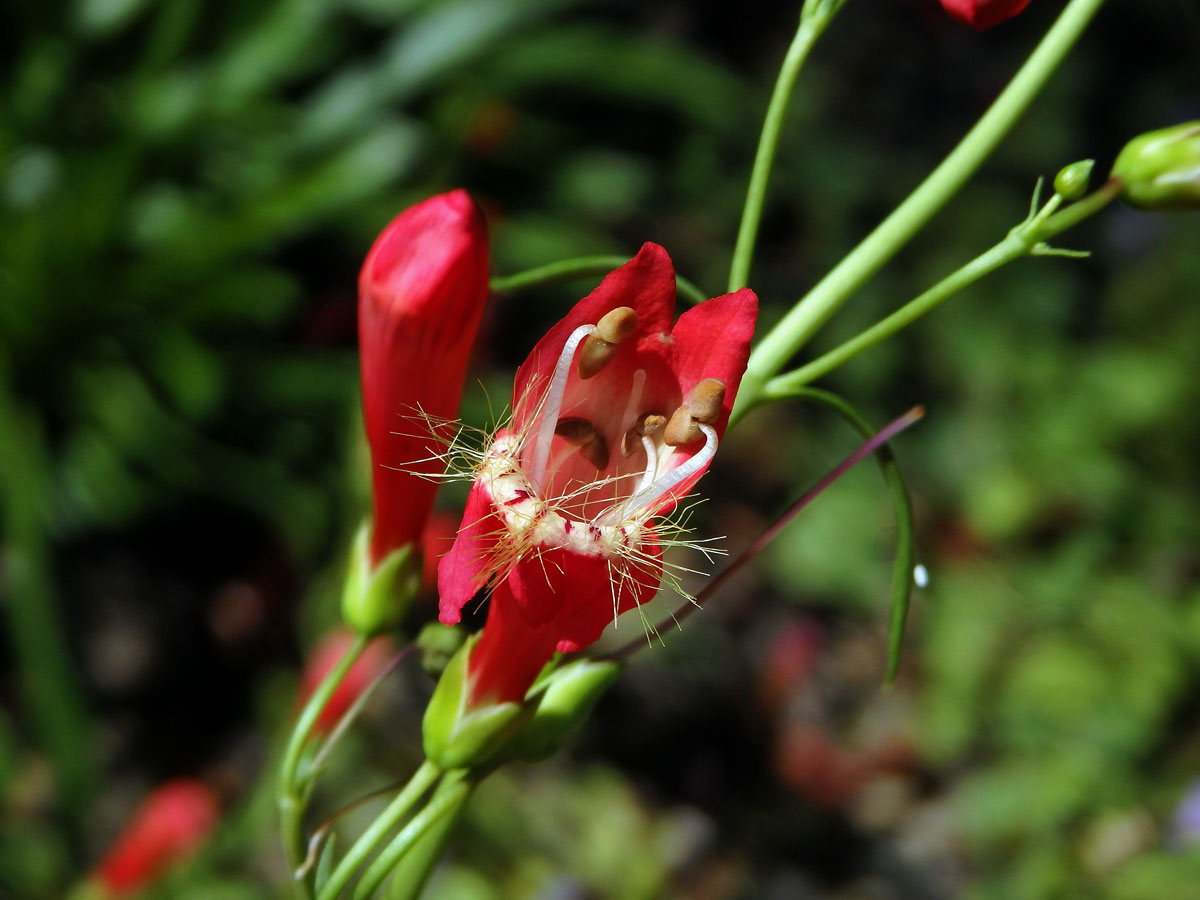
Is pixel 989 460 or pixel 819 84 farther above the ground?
pixel 819 84

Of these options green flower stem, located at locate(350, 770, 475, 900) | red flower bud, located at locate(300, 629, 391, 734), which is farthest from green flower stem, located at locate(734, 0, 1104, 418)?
red flower bud, located at locate(300, 629, 391, 734)

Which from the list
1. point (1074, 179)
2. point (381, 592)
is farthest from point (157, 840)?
point (1074, 179)

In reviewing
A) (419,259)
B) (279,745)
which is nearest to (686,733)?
(279,745)

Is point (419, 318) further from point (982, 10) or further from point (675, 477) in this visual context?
point (982, 10)

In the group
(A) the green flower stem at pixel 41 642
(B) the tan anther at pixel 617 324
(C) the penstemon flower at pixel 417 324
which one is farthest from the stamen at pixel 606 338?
(A) the green flower stem at pixel 41 642

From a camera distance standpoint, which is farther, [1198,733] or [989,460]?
[989,460]

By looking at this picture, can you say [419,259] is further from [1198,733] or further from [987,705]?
[1198,733]

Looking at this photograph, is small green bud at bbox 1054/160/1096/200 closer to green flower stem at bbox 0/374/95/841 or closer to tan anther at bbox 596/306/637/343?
tan anther at bbox 596/306/637/343
